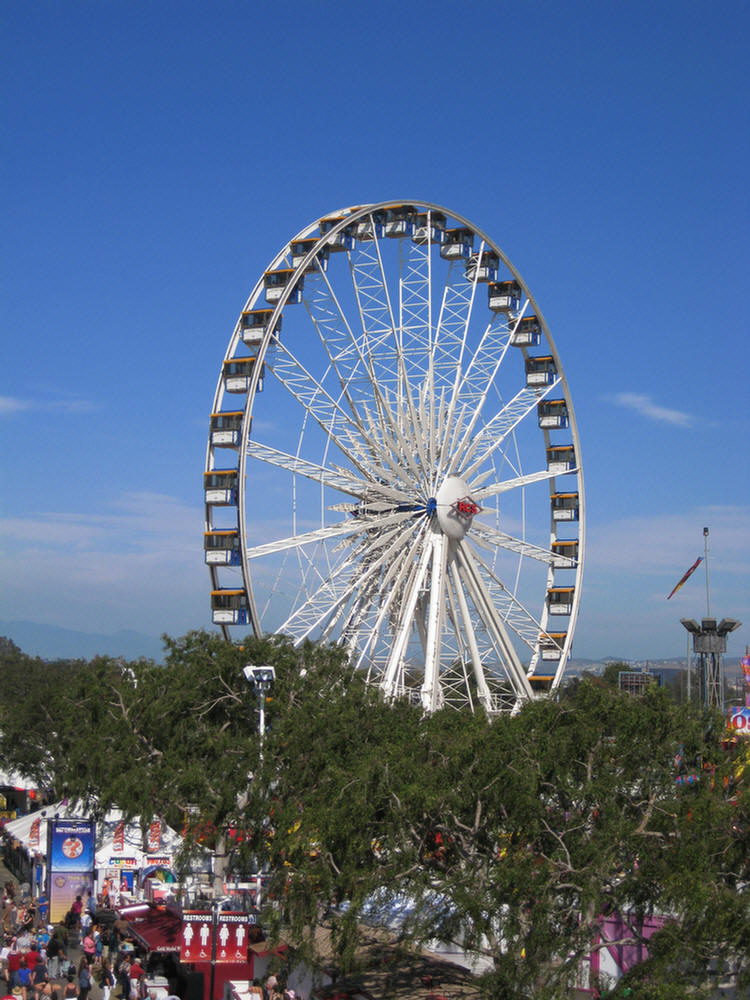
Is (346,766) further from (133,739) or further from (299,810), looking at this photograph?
(133,739)

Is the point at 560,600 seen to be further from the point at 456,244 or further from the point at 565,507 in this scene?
the point at 456,244

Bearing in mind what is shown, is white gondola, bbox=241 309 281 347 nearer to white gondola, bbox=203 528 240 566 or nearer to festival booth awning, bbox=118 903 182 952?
white gondola, bbox=203 528 240 566

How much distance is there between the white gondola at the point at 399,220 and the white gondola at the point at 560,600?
51.0 ft

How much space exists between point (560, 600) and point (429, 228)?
15831mm

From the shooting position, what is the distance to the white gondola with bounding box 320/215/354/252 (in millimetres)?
43188

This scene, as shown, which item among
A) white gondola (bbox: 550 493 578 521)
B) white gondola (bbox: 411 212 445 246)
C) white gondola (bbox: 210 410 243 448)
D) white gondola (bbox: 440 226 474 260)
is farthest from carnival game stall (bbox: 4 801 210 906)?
white gondola (bbox: 440 226 474 260)

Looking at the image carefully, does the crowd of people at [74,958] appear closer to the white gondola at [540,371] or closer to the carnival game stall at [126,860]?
the carnival game stall at [126,860]

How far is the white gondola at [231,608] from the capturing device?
128 ft

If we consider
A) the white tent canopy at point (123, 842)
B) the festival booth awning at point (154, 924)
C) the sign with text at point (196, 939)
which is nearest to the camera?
the sign with text at point (196, 939)

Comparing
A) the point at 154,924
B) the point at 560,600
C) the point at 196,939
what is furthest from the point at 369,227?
the point at 196,939

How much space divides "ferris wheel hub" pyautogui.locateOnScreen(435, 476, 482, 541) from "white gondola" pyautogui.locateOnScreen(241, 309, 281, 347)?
794 cm

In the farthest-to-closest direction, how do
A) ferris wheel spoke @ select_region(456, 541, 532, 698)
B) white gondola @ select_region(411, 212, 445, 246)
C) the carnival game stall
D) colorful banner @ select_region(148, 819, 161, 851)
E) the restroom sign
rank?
white gondola @ select_region(411, 212, 445, 246) < ferris wheel spoke @ select_region(456, 541, 532, 698) < the carnival game stall < colorful banner @ select_region(148, 819, 161, 851) < the restroom sign

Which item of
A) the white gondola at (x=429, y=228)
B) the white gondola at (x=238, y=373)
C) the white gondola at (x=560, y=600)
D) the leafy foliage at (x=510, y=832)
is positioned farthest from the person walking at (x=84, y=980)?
the white gondola at (x=560, y=600)

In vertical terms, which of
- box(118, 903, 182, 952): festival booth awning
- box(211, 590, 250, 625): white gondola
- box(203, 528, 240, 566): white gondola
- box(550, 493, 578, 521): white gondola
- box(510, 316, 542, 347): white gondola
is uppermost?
box(510, 316, 542, 347): white gondola
